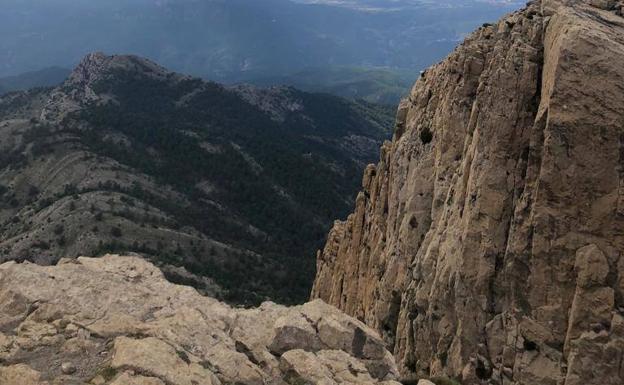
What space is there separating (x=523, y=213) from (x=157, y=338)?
58.3 feet

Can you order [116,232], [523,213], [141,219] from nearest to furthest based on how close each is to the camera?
[523,213] < [116,232] < [141,219]

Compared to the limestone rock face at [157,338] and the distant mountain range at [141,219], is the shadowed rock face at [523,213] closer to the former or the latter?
the limestone rock face at [157,338]

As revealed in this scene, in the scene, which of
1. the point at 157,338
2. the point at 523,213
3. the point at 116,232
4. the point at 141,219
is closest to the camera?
the point at 157,338

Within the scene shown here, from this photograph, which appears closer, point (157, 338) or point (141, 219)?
point (157, 338)

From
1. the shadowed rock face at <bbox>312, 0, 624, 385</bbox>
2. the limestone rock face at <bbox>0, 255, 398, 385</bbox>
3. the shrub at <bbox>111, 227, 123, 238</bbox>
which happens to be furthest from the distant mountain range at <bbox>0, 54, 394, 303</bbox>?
the limestone rock face at <bbox>0, 255, 398, 385</bbox>

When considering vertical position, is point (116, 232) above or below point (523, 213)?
below

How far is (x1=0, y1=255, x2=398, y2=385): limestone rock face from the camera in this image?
20891mm

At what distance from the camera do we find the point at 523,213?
2817 centimetres

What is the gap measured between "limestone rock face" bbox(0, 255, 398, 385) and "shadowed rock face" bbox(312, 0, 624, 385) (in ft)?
22.6

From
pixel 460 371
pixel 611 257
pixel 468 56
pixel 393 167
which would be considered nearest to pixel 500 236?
pixel 611 257

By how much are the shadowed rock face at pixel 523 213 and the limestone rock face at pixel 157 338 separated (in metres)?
6.90

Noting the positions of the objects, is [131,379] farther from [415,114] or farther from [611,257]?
[415,114]

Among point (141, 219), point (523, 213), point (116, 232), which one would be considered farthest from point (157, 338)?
point (141, 219)

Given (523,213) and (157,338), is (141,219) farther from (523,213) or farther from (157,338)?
(523,213)
